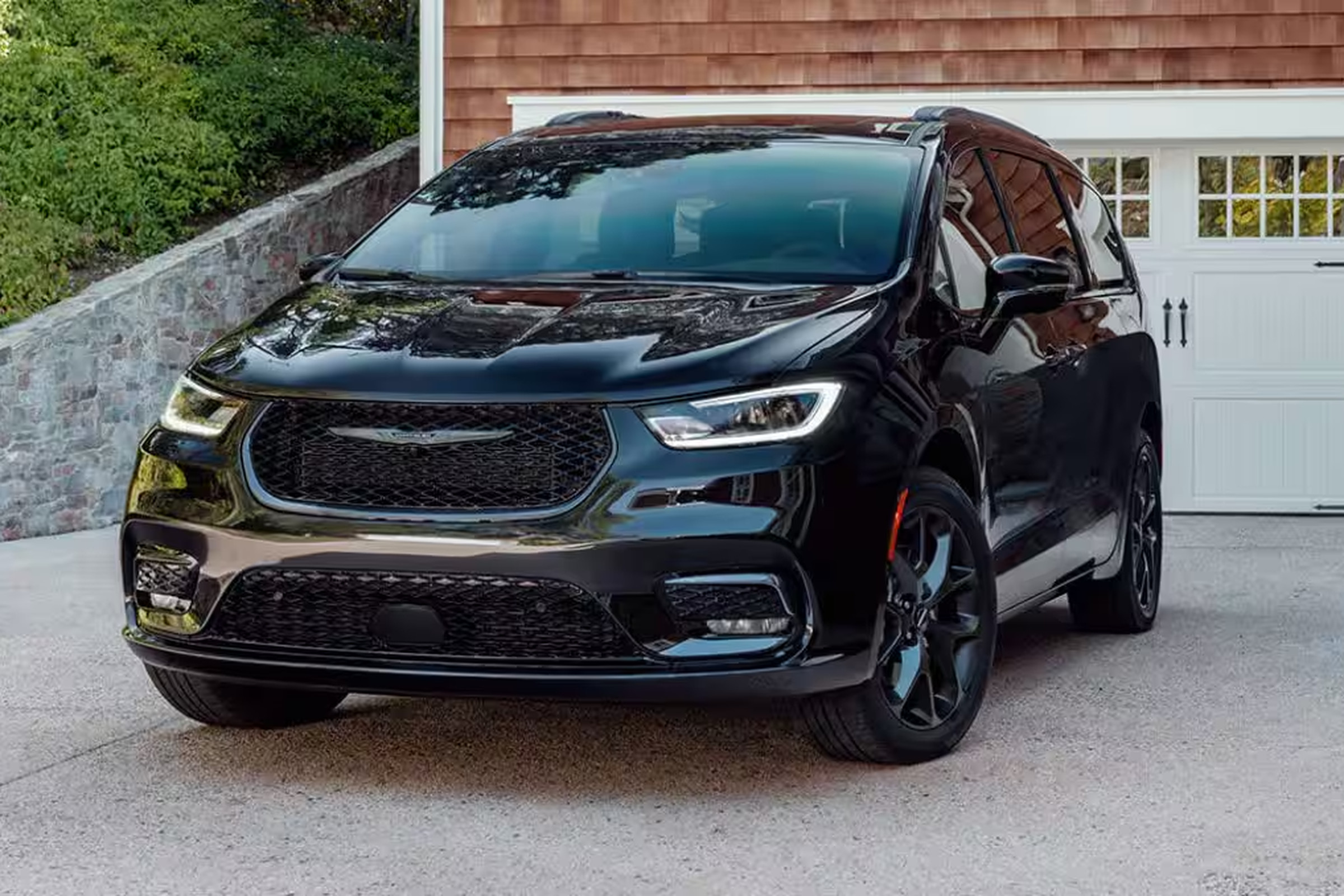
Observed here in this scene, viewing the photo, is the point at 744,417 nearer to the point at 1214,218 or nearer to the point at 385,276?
the point at 385,276

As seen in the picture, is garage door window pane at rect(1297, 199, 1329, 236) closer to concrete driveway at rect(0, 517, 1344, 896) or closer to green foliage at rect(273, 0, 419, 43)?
concrete driveway at rect(0, 517, 1344, 896)

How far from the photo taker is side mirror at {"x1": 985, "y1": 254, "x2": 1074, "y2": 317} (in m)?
6.31

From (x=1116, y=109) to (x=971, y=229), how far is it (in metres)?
7.67

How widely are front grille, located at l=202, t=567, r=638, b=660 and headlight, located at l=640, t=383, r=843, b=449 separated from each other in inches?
17.2

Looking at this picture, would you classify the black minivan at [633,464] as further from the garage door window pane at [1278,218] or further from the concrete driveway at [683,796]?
the garage door window pane at [1278,218]

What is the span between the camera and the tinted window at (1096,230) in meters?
8.01

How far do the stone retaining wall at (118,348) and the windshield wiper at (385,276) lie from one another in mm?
6829

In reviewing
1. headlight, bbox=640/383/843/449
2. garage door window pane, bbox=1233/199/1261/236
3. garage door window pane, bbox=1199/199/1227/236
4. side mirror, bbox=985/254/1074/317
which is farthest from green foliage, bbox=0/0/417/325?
headlight, bbox=640/383/843/449

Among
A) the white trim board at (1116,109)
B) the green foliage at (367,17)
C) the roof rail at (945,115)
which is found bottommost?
the roof rail at (945,115)

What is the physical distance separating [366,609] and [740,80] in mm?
9738

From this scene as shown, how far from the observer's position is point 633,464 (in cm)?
505

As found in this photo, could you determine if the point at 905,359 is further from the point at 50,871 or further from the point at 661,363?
the point at 50,871

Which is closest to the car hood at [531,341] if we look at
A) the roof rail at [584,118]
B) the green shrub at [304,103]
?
the roof rail at [584,118]

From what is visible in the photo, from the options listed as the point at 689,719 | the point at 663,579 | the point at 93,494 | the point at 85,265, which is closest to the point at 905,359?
the point at 663,579
